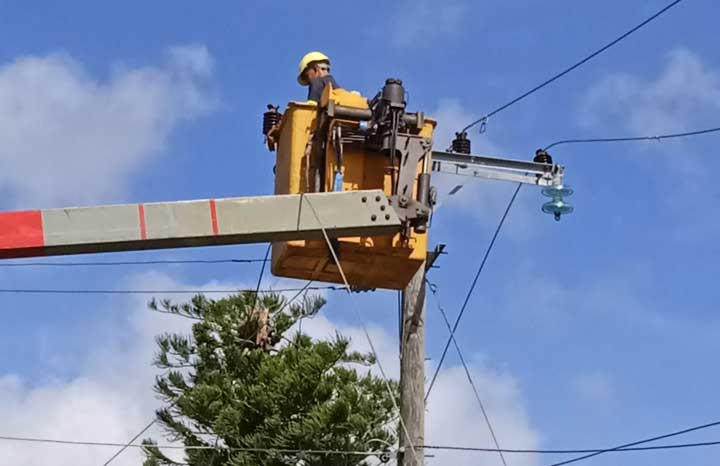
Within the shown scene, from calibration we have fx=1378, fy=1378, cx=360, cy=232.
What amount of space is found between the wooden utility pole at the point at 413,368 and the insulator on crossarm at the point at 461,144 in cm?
117

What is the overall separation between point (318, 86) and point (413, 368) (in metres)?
3.87

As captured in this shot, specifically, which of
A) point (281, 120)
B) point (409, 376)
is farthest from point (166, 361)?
point (281, 120)

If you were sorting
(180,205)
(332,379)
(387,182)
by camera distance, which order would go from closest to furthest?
1. (180,205)
2. (387,182)
3. (332,379)

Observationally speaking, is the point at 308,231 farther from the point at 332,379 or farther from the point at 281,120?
the point at 332,379

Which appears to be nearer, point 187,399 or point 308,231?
point 308,231

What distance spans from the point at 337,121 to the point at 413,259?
3.42ft

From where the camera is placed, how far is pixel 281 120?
30.9 ft

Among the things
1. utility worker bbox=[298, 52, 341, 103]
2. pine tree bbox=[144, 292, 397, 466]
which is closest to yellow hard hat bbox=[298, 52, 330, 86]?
utility worker bbox=[298, 52, 341, 103]

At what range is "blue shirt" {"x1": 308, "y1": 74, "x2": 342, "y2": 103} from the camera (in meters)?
9.62

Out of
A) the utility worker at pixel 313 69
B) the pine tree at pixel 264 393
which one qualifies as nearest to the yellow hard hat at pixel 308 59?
the utility worker at pixel 313 69

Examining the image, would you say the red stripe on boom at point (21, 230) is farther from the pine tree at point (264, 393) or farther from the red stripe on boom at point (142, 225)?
the pine tree at point (264, 393)

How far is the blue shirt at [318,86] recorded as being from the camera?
962cm

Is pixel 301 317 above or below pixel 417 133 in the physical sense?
above

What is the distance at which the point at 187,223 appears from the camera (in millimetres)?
7543
